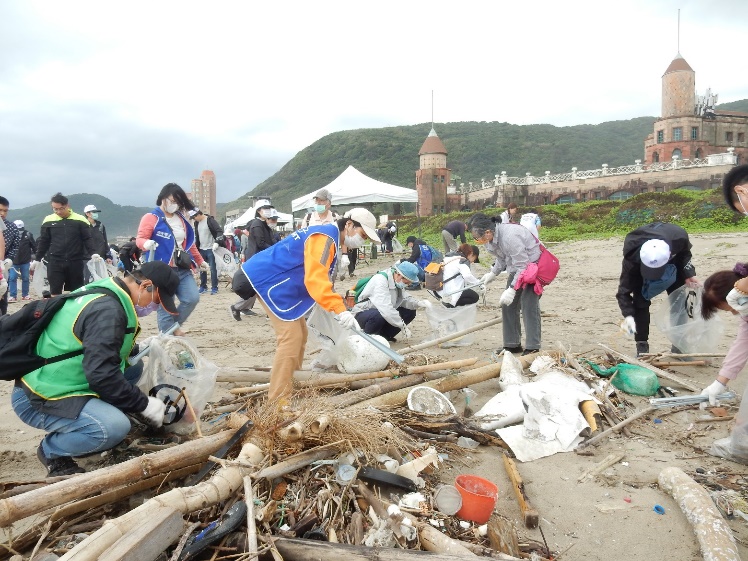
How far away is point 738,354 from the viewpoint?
333 centimetres

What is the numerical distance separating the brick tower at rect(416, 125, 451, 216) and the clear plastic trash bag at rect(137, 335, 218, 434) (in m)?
43.4

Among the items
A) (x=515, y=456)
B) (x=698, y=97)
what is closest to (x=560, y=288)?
(x=515, y=456)

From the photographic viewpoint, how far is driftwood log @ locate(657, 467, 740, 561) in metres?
2.15

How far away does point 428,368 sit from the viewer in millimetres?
4188

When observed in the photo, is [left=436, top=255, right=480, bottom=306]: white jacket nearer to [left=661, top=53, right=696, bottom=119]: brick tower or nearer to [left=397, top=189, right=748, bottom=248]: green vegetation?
[left=397, top=189, right=748, bottom=248]: green vegetation

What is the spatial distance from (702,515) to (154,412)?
2885 mm

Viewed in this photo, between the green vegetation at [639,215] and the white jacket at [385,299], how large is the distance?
511 inches

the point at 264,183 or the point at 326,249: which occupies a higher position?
the point at 264,183

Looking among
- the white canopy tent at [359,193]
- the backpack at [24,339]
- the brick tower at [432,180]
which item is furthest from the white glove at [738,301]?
the brick tower at [432,180]

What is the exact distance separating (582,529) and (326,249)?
7.47 feet

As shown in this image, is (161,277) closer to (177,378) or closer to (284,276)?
(177,378)

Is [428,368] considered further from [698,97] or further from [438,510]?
[698,97]

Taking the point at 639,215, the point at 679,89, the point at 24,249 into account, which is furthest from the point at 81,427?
the point at 679,89

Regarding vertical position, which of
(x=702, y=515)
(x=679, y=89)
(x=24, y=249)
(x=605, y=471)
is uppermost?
(x=679, y=89)
